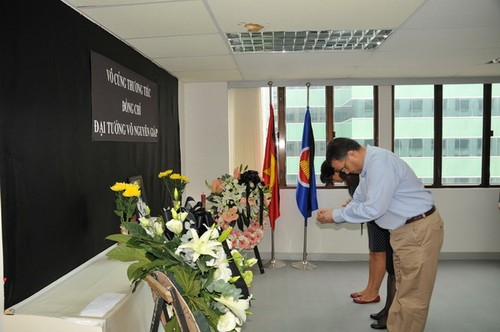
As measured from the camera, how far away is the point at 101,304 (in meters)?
1.59

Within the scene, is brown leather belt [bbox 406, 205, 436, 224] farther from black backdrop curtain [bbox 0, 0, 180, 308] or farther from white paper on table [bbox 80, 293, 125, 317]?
black backdrop curtain [bbox 0, 0, 180, 308]

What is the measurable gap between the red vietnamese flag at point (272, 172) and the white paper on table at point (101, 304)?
298cm

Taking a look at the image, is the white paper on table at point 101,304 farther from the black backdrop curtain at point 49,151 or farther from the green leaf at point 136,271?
the green leaf at point 136,271

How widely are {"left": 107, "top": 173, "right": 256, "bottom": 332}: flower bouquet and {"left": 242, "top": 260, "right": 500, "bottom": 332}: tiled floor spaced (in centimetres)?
212

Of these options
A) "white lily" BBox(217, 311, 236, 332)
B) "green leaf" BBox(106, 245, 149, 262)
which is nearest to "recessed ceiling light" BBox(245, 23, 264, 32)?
"green leaf" BBox(106, 245, 149, 262)

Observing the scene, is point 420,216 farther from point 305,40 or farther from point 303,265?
point 303,265

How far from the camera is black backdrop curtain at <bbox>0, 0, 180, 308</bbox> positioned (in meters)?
1.58

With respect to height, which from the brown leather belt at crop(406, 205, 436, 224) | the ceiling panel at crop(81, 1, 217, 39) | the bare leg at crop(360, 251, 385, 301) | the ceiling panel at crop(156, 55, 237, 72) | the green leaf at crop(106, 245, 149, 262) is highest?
the ceiling panel at crop(156, 55, 237, 72)

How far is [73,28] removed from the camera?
2.10 m

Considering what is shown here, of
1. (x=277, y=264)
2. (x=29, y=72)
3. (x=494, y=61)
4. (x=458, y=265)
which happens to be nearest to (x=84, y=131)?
(x=29, y=72)

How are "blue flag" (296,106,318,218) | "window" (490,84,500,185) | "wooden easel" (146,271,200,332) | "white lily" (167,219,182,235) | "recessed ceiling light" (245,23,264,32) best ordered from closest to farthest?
"wooden easel" (146,271,200,332) → "white lily" (167,219,182,235) → "recessed ceiling light" (245,23,264,32) → "blue flag" (296,106,318,218) → "window" (490,84,500,185)

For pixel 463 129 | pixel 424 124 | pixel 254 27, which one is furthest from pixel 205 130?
pixel 463 129

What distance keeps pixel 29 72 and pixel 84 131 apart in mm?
533

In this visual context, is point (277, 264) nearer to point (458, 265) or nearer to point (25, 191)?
point (458, 265)
